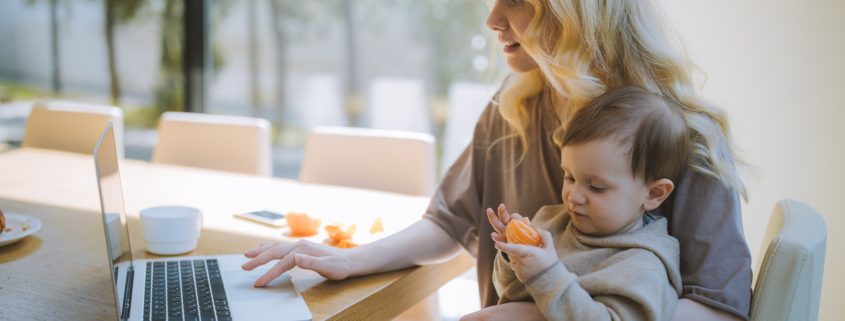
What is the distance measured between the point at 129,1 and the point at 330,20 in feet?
4.50

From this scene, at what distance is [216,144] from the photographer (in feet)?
8.71

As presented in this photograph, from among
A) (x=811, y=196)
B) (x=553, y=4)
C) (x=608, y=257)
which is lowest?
(x=811, y=196)

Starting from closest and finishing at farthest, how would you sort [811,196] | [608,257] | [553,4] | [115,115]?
[608,257]
[553,4]
[811,196]
[115,115]

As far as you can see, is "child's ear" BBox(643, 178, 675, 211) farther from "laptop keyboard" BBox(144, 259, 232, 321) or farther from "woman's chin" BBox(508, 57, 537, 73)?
"laptop keyboard" BBox(144, 259, 232, 321)

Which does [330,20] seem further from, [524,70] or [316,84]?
[524,70]

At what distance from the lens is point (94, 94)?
440cm

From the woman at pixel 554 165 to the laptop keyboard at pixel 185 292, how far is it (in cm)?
9

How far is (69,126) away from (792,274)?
2.85 m

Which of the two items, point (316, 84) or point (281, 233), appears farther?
point (316, 84)

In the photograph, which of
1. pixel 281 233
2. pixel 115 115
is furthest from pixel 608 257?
pixel 115 115

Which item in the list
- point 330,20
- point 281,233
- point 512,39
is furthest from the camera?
point 330,20

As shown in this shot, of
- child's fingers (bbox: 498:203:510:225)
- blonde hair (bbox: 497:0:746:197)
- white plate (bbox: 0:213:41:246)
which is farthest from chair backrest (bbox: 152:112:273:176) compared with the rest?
child's fingers (bbox: 498:203:510:225)

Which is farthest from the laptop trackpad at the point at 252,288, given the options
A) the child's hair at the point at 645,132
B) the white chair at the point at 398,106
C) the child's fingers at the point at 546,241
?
the white chair at the point at 398,106

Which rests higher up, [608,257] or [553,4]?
[553,4]
